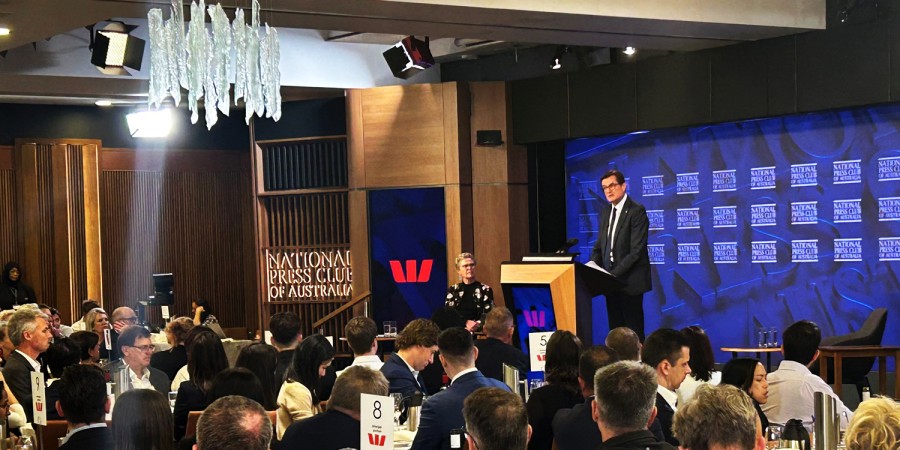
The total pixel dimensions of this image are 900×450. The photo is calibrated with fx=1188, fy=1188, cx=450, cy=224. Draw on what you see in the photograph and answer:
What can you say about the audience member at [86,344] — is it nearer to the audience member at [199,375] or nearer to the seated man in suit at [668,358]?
the audience member at [199,375]

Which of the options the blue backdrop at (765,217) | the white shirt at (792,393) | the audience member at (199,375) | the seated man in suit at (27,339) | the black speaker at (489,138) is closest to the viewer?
the white shirt at (792,393)

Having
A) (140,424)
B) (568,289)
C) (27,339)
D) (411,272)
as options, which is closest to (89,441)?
(140,424)

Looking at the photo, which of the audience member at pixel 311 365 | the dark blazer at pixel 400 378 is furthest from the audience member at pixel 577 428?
the dark blazer at pixel 400 378

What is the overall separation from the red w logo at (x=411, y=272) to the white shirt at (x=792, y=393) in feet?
25.7

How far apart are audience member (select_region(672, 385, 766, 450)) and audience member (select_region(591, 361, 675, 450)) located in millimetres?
331

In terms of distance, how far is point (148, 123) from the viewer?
1666 cm

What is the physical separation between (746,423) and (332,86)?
10.9 meters

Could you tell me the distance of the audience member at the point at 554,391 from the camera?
17.5ft

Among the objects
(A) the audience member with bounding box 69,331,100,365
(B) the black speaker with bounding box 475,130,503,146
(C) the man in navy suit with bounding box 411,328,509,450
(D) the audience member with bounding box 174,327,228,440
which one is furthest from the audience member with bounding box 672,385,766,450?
(B) the black speaker with bounding box 475,130,503,146

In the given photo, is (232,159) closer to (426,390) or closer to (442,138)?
(442,138)

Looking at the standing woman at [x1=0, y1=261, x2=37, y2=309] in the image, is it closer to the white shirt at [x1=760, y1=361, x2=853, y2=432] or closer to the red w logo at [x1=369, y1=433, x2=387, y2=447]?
the white shirt at [x1=760, y1=361, x2=853, y2=432]

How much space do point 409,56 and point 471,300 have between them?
107 inches

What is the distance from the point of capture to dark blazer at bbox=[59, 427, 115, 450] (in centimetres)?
453

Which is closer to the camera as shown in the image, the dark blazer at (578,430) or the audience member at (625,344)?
the dark blazer at (578,430)
